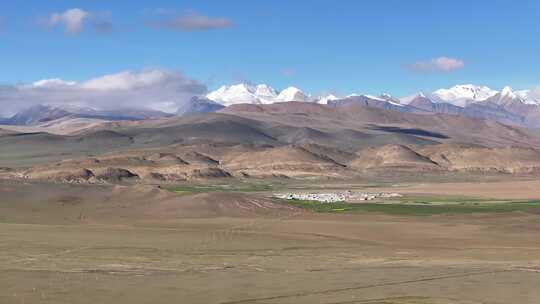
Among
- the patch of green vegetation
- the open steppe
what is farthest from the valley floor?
the patch of green vegetation

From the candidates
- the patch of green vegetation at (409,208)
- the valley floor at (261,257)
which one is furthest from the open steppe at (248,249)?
the patch of green vegetation at (409,208)

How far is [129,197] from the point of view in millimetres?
97312

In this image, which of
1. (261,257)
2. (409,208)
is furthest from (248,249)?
(409,208)

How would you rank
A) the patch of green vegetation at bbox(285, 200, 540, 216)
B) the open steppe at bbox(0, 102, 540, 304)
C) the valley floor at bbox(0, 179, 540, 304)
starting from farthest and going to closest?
the patch of green vegetation at bbox(285, 200, 540, 216), the open steppe at bbox(0, 102, 540, 304), the valley floor at bbox(0, 179, 540, 304)

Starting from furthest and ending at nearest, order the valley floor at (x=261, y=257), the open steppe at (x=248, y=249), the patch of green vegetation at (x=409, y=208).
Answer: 1. the patch of green vegetation at (x=409, y=208)
2. the open steppe at (x=248, y=249)
3. the valley floor at (x=261, y=257)

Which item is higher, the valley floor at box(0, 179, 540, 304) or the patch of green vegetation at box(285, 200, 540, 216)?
the patch of green vegetation at box(285, 200, 540, 216)

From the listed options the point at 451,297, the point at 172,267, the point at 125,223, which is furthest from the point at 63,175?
the point at 451,297

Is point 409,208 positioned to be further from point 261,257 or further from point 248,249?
point 261,257

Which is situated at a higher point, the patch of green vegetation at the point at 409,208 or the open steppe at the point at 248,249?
the patch of green vegetation at the point at 409,208

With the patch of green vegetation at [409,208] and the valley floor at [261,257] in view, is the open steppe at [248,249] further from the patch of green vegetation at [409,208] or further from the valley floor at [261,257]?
the patch of green vegetation at [409,208]

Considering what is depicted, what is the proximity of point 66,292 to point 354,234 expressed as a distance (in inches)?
1480

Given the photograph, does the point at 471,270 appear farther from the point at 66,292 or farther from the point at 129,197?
the point at 129,197

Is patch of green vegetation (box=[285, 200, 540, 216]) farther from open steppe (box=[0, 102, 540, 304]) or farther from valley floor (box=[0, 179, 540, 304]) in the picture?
valley floor (box=[0, 179, 540, 304])

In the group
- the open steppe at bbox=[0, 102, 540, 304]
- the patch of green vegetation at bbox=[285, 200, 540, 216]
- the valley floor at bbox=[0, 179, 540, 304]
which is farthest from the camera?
the patch of green vegetation at bbox=[285, 200, 540, 216]
